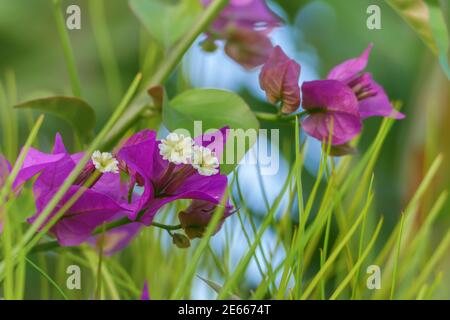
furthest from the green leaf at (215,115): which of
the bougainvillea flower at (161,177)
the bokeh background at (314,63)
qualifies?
the bokeh background at (314,63)

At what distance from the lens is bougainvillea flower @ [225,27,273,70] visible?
37 centimetres

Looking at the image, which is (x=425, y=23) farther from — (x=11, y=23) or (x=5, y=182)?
(x=11, y=23)

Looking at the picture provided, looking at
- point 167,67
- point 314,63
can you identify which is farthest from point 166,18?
point 314,63

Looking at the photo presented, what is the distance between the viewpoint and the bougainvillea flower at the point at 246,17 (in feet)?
1.26

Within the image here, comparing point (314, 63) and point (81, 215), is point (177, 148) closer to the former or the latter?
point (81, 215)

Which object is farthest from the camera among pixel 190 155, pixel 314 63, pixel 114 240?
pixel 314 63

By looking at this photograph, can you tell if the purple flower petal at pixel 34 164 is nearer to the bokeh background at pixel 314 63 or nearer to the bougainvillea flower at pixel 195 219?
the bougainvillea flower at pixel 195 219

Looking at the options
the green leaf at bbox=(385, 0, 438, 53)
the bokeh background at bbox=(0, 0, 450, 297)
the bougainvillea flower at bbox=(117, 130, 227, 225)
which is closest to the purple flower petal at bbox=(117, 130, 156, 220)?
the bougainvillea flower at bbox=(117, 130, 227, 225)

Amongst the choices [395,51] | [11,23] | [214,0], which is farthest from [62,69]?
[214,0]

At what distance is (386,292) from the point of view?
35 cm

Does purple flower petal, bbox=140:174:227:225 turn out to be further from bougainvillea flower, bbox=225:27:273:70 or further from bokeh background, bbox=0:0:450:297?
bokeh background, bbox=0:0:450:297

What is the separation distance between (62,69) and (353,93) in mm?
502

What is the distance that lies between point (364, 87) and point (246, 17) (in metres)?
0.10

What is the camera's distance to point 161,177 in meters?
0.27
